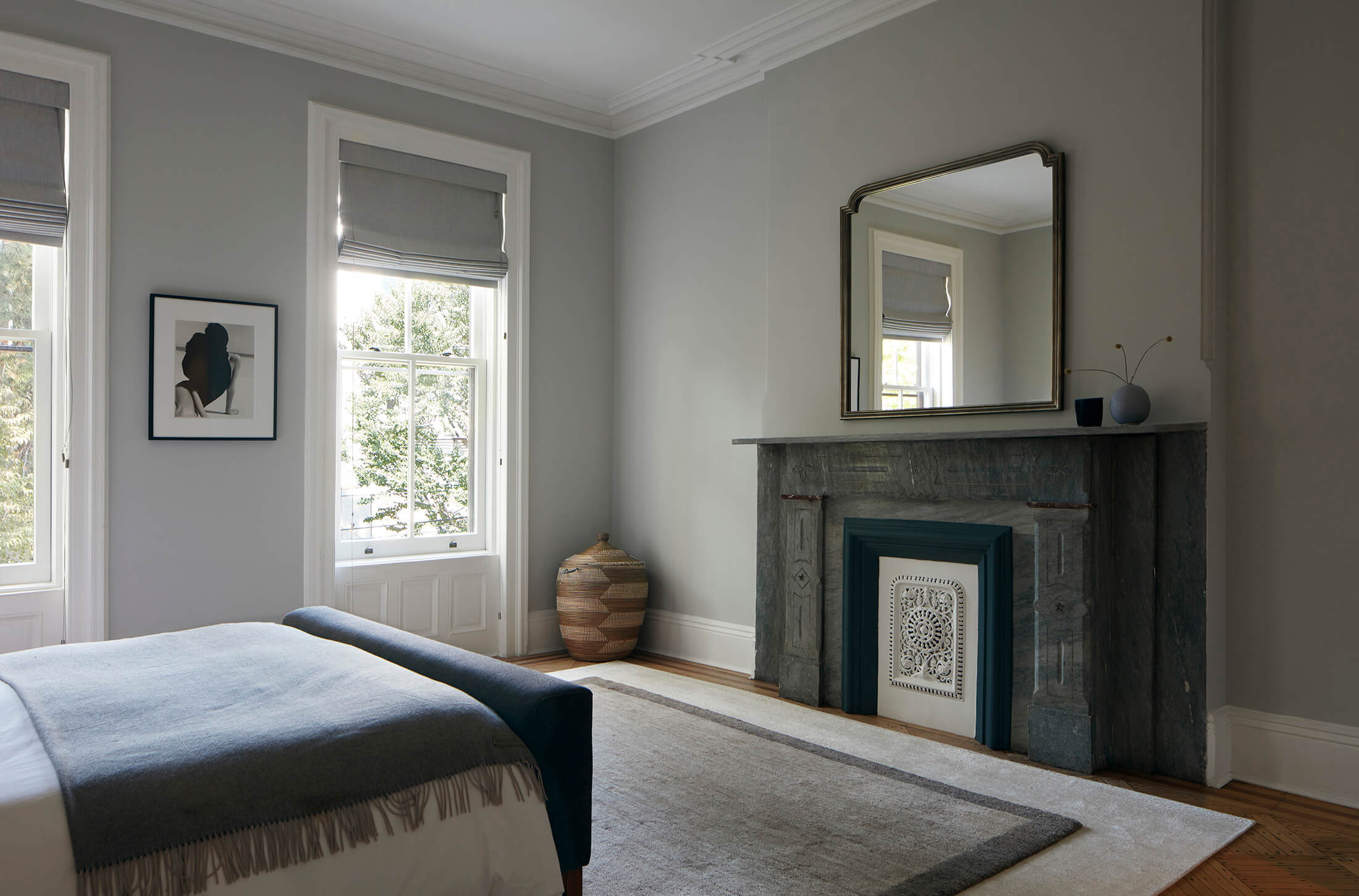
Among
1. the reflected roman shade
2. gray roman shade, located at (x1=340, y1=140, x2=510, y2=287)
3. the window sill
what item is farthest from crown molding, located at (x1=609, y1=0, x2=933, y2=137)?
the window sill

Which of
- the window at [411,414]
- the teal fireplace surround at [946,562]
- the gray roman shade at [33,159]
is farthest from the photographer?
the window at [411,414]

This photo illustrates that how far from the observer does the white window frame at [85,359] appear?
3.88 meters

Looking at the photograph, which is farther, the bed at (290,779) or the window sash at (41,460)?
the window sash at (41,460)

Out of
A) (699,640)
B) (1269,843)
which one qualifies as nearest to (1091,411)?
(1269,843)

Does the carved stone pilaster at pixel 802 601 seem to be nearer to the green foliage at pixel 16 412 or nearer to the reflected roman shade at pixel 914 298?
the reflected roman shade at pixel 914 298

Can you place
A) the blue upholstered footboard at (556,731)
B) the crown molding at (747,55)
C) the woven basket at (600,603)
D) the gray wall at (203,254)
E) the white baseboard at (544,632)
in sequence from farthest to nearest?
the white baseboard at (544,632) < the woven basket at (600,603) < the crown molding at (747,55) < the gray wall at (203,254) < the blue upholstered footboard at (556,731)

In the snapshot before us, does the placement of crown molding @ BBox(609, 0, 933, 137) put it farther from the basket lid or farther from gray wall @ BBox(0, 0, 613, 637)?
the basket lid

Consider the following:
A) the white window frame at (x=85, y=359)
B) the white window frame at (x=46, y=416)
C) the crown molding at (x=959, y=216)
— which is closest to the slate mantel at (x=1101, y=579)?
the crown molding at (x=959, y=216)

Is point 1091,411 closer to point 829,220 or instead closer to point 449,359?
point 829,220

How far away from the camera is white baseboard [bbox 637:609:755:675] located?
15.9ft

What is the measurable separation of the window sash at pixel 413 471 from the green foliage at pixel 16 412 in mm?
1232

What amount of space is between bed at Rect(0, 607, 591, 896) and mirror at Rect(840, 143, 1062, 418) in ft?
7.47

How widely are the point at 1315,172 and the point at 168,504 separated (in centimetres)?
456

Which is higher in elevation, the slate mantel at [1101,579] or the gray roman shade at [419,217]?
the gray roman shade at [419,217]
